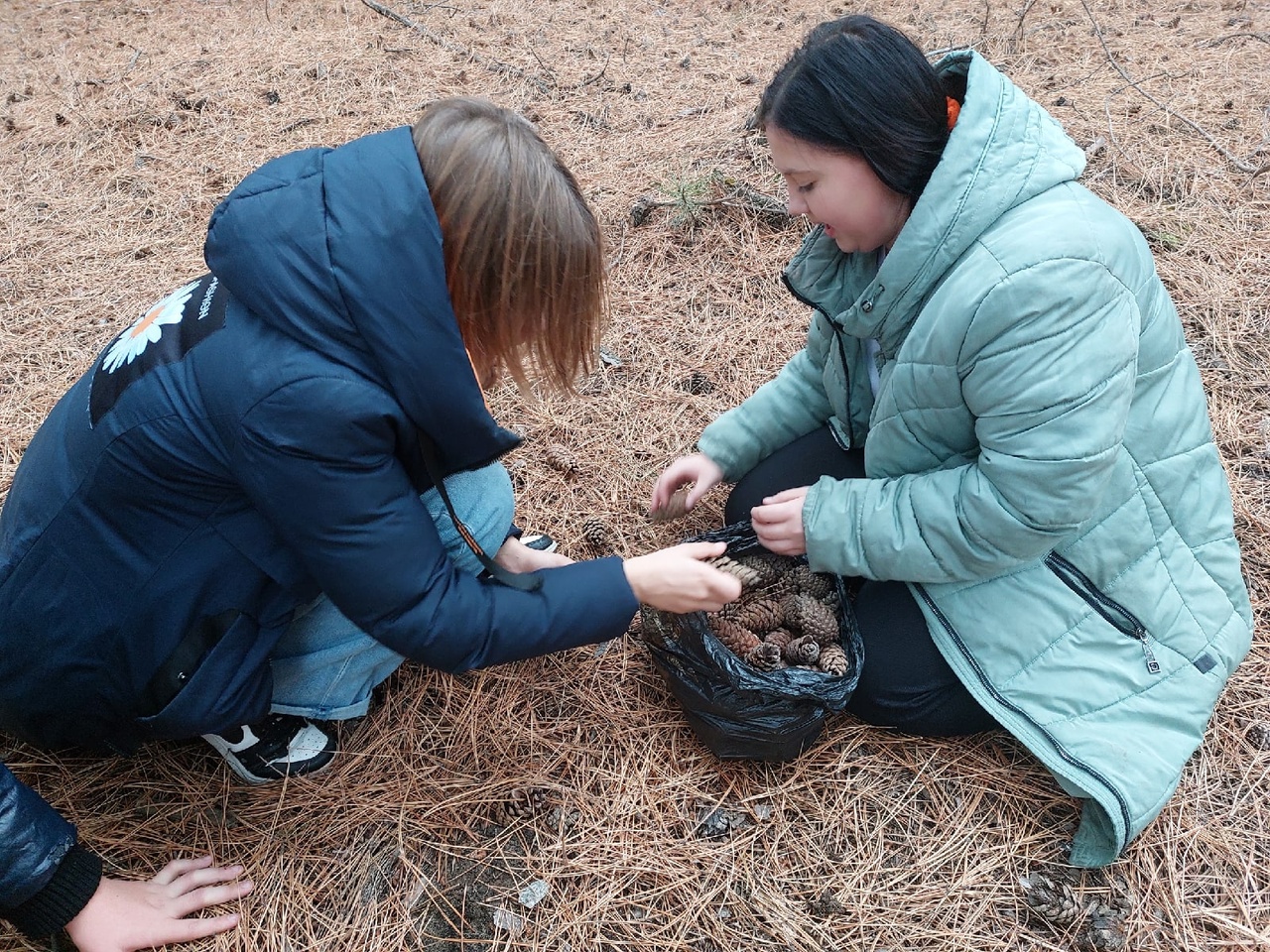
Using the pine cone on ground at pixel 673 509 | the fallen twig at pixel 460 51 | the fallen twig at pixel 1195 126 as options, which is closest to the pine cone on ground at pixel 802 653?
the pine cone on ground at pixel 673 509

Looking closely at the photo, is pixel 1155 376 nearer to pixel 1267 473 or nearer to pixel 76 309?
pixel 1267 473

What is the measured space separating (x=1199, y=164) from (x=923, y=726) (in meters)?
3.23

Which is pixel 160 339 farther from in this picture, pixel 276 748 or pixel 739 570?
pixel 739 570

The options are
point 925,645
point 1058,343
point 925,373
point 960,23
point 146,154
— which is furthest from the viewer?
point 960,23

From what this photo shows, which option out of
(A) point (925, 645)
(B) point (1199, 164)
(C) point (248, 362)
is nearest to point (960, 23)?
(B) point (1199, 164)

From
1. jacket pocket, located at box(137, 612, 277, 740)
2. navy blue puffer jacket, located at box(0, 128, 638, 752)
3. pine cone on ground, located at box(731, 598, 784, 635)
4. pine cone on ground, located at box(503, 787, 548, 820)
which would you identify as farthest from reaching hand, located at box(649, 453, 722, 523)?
jacket pocket, located at box(137, 612, 277, 740)

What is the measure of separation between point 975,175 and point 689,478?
1.08 metres

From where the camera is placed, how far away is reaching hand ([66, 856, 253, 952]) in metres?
1.55

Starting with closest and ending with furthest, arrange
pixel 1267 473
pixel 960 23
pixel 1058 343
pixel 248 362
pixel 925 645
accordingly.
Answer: pixel 248 362 → pixel 1058 343 → pixel 925 645 → pixel 1267 473 → pixel 960 23

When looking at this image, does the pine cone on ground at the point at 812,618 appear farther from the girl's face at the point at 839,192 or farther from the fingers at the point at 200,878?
the fingers at the point at 200,878

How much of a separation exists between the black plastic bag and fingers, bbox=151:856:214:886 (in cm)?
102

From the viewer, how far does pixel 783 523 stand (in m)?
1.89

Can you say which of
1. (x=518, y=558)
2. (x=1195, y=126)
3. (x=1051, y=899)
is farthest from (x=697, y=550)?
(x=1195, y=126)

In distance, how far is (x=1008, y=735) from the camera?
1.97 meters
